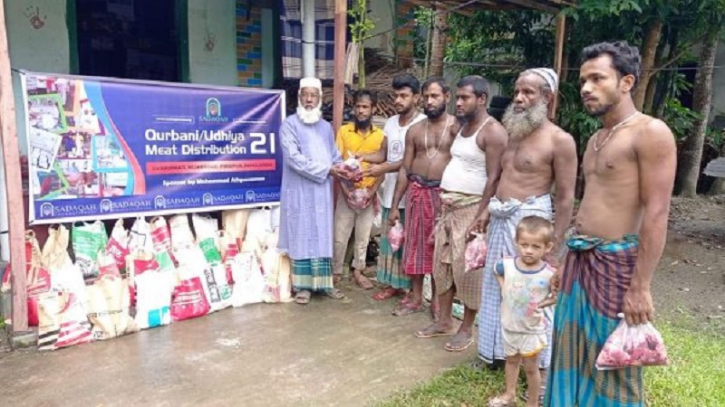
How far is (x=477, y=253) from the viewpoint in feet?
11.6

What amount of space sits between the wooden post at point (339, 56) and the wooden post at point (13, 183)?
7.77ft

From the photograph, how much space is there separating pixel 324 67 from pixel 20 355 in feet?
12.5

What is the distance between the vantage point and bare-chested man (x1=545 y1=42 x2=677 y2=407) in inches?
90.4

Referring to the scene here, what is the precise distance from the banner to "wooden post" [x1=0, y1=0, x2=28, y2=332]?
198 mm

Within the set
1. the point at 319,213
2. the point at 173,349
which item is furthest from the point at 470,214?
the point at 173,349

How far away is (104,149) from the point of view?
4.07 meters

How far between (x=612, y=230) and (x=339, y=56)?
118 inches

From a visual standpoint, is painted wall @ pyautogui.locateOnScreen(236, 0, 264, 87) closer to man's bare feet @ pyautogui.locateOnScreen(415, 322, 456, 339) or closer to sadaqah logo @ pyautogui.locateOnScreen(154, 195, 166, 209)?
sadaqah logo @ pyautogui.locateOnScreen(154, 195, 166, 209)

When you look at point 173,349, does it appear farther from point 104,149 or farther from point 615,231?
point 615,231

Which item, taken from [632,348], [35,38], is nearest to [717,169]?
[632,348]

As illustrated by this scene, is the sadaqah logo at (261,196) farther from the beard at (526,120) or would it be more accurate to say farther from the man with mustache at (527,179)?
the beard at (526,120)

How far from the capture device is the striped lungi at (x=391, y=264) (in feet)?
15.3

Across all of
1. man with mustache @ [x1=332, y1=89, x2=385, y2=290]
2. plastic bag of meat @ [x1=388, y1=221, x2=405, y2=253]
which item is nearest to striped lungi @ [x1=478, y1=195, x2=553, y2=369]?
plastic bag of meat @ [x1=388, y1=221, x2=405, y2=253]

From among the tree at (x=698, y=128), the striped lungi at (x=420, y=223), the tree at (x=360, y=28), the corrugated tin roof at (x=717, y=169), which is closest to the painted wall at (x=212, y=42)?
the tree at (x=360, y=28)
